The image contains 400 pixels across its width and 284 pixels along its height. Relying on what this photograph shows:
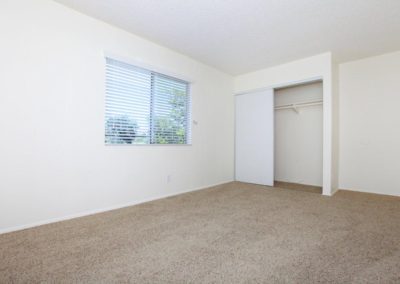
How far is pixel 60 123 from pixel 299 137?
4.16m

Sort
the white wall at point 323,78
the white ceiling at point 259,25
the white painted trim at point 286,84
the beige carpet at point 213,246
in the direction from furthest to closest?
the white painted trim at point 286,84, the white wall at point 323,78, the white ceiling at point 259,25, the beige carpet at point 213,246

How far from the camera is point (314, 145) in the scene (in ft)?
13.6

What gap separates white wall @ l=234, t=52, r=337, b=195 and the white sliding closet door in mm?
338

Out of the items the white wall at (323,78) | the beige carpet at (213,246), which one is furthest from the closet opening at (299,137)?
the beige carpet at (213,246)

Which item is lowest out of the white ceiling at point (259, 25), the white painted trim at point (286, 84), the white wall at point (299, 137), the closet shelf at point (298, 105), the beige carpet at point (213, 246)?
the beige carpet at point (213, 246)

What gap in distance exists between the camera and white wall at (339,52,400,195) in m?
3.43

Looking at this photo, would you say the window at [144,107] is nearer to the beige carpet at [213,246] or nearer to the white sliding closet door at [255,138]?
the beige carpet at [213,246]

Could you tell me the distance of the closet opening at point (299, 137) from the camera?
13.4ft

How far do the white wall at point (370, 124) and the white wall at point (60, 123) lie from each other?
11.1ft

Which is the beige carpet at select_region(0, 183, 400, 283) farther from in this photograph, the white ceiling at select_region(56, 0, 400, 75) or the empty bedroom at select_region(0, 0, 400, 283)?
the white ceiling at select_region(56, 0, 400, 75)

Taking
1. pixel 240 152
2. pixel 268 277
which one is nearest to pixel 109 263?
pixel 268 277

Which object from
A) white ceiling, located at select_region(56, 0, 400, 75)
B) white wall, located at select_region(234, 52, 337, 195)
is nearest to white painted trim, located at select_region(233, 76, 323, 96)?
white wall, located at select_region(234, 52, 337, 195)

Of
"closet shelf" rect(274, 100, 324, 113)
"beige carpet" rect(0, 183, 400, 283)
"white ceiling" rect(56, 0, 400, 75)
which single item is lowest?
"beige carpet" rect(0, 183, 400, 283)

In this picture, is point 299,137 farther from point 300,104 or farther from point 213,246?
point 213,246
